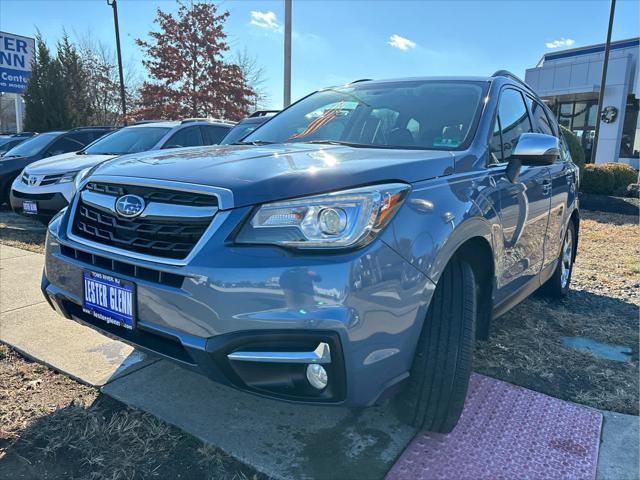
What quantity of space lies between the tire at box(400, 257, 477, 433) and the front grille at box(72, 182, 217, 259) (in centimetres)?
104

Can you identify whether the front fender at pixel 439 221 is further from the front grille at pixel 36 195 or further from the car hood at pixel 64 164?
the front grille at pixel 36 195

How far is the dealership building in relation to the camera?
77.0 feet

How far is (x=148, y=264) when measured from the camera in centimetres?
193

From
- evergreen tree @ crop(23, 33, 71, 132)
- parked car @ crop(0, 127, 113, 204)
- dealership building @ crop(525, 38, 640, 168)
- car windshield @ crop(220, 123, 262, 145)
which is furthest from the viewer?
dealership building @ crop(525, 38, 640, 168)

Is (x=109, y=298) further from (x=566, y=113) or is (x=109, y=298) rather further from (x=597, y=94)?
(x=566, y=113)

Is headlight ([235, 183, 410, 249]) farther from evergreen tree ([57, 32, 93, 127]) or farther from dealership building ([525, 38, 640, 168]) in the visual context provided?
dealership building ([525, 38, 640, 168])

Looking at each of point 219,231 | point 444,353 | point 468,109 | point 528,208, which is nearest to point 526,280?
point 528,208

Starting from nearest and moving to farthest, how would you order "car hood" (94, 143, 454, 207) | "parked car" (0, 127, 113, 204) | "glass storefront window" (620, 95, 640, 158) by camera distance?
"car hood" (94, 143, 454, 207) → "parked car" (0, 127, 113, 204) → "glass storefront window" (620, 95, 640, 158)

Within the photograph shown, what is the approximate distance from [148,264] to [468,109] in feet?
6.34

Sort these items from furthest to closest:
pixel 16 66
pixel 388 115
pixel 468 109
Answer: pixel 16 66 → pixel 388 115 → pixel 468 109

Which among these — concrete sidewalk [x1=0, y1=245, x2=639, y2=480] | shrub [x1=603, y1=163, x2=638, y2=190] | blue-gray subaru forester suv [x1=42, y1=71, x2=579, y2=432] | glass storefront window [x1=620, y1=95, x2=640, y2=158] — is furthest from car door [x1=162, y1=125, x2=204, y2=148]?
glass storefront window [x1=620, y1=95, x2=640, y2=158]

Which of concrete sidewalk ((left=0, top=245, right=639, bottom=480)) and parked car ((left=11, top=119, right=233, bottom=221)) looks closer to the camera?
concrete sidewalk ((left=0, top=245, right=639, bottom=480))

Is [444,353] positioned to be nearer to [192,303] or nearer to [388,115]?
[192,303]

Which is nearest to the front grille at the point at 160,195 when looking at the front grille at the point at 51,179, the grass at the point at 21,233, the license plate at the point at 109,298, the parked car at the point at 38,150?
the license plate at the point at 109,298
